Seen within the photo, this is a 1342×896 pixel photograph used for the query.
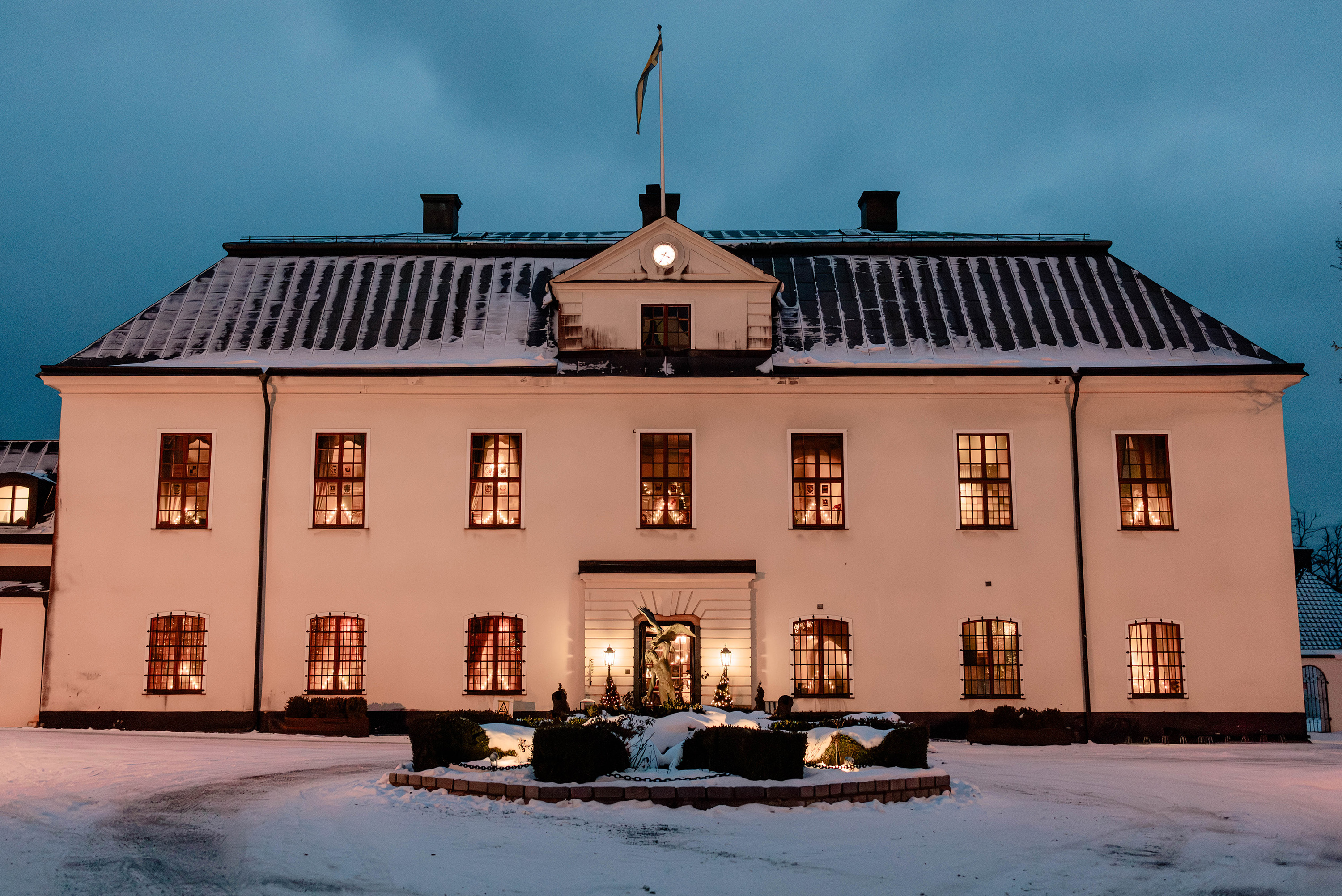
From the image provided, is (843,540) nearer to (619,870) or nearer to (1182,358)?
(1182,358)

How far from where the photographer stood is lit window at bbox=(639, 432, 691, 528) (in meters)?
24.0

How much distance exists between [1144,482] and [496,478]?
45.6 ft

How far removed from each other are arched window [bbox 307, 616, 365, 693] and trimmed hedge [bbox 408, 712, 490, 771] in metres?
8.75

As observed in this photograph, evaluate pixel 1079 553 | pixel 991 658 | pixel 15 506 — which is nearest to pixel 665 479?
pixel 991 658

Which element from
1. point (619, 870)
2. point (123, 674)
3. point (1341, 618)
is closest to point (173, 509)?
point (123, 674)

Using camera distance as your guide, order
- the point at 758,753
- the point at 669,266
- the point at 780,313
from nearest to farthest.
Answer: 1. the point at 758,753
2. the point at 669,266
3. the point at 780,313

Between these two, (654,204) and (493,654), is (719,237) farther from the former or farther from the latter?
(493,654)

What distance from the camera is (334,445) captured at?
Result: 2434 cm

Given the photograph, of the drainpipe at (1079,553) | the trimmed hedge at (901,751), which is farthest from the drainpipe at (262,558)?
the drainpipe at (1079,553)

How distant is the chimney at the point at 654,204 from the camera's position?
29.5 meters

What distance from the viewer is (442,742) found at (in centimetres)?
1502

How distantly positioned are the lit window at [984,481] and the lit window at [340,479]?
42.2 ft

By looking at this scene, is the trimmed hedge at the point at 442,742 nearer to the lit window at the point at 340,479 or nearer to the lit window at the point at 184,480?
the lit window at the point at 340,479

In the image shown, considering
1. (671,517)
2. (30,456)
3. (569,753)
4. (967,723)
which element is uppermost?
(30,456)
